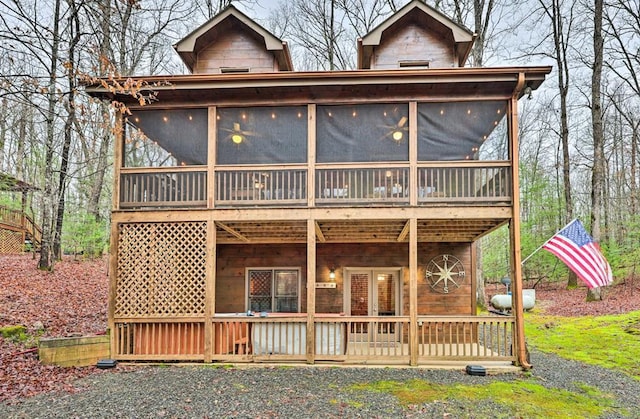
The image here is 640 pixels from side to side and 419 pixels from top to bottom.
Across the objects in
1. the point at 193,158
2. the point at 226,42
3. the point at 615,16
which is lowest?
the point at 193,158

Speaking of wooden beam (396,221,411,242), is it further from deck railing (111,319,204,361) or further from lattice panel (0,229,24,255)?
lattice panel (0,229,24,255)

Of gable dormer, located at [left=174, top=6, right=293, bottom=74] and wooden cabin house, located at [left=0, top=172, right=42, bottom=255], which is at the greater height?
gable dormer, located at [left=174, top=6, right=293, bottom=74]

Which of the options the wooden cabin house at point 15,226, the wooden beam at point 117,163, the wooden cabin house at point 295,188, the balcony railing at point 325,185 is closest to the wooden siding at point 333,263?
the wooden cabin house at point 295,188

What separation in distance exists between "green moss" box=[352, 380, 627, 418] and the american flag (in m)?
2.06

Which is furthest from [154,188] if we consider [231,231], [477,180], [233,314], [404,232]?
[477,180]

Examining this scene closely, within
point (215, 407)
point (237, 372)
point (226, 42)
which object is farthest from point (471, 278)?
point (226, 42)

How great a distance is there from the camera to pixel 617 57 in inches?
692

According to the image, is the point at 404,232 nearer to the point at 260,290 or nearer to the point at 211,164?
the point at 260,290

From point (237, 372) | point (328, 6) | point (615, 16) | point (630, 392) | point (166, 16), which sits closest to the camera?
point (630, 392)

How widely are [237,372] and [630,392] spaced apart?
21.1 ft

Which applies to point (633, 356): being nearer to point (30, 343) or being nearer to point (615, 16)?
point (30, 343)

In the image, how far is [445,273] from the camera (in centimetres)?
1058

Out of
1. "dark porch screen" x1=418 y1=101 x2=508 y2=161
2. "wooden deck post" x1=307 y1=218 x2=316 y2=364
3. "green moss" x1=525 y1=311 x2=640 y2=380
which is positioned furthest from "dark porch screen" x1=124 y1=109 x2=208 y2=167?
"green moss" x1=525 y1=311 x2=640 y2=380

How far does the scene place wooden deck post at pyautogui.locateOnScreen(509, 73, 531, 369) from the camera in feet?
25.4
